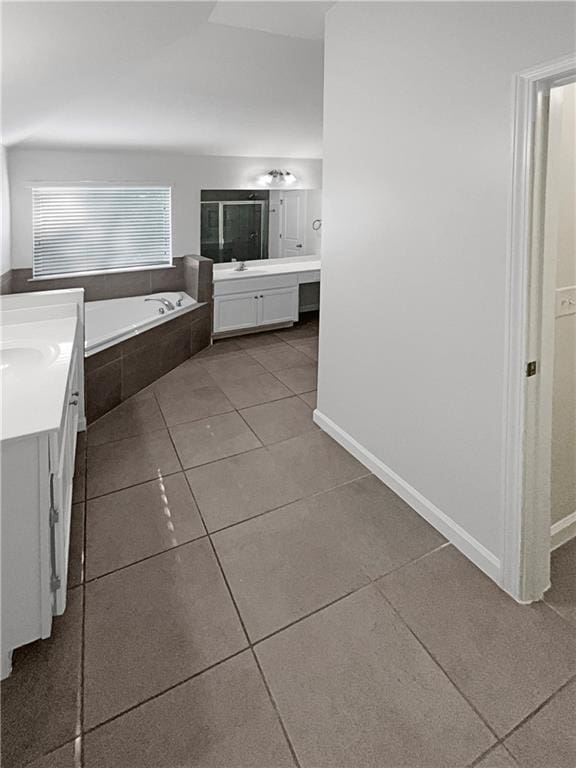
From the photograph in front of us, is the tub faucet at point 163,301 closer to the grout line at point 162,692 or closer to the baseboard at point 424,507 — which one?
the baseboard at point 424,507

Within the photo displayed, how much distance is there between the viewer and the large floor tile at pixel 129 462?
267cm

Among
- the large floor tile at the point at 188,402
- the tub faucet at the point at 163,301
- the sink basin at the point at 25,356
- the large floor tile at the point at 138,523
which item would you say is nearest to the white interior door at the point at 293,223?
the tub faucet at the point at 163,301

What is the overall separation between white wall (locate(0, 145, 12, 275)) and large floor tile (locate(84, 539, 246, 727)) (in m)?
3.37

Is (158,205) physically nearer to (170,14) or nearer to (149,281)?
(149,281)

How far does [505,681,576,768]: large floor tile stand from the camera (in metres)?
1.32

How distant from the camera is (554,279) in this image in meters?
1.77

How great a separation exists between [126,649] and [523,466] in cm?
155

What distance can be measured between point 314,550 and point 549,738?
3.40 ft

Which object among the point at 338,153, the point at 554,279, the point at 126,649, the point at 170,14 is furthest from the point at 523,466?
the point at 170,14

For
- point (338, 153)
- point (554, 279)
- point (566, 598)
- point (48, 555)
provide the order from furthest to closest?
point (338, 153) → point (566, 598) → point (554, 279) → point (48, 555)

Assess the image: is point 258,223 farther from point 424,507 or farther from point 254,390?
point 424,507

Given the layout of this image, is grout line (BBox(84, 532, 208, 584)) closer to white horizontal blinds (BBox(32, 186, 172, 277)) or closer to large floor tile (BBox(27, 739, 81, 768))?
large floor tile (BBox(27, 739, 81, 768))

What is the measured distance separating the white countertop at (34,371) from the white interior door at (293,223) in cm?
389

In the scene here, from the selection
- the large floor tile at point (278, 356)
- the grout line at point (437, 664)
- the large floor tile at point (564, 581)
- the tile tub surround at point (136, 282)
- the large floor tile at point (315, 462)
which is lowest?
the grout line at point (437, 664)
